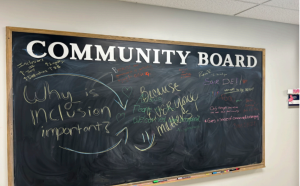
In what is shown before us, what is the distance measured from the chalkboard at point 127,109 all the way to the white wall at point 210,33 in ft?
0.29

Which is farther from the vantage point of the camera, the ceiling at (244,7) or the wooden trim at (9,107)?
the ceiling at (244,7)

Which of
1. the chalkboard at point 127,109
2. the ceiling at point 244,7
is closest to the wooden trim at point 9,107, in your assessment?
the chalkboard at point 127,109

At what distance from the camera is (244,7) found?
212 centimetres

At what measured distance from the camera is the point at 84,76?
1860 mm

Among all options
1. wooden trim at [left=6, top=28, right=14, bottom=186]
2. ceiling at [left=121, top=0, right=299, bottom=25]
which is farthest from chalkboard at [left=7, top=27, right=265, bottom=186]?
ceiling at [left=121, top=0, right=299, bottom=25]

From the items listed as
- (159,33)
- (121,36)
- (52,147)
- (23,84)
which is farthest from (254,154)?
(23,84)

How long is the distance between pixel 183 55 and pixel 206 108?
0.58 m

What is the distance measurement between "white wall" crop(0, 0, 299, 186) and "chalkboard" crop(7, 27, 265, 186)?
0.29 feet

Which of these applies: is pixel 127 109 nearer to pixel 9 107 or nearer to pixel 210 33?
pixel 9 107

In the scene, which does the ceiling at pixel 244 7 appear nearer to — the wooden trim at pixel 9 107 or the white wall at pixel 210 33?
the white wall at pixel 210 33

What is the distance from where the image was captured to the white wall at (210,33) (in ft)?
5.72

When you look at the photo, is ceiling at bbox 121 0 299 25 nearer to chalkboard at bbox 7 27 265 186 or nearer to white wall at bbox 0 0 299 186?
white wall at bbox 0 0 299 186

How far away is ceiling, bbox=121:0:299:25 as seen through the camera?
1.99 meters

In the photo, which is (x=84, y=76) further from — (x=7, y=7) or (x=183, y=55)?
(x=183, y=55)
